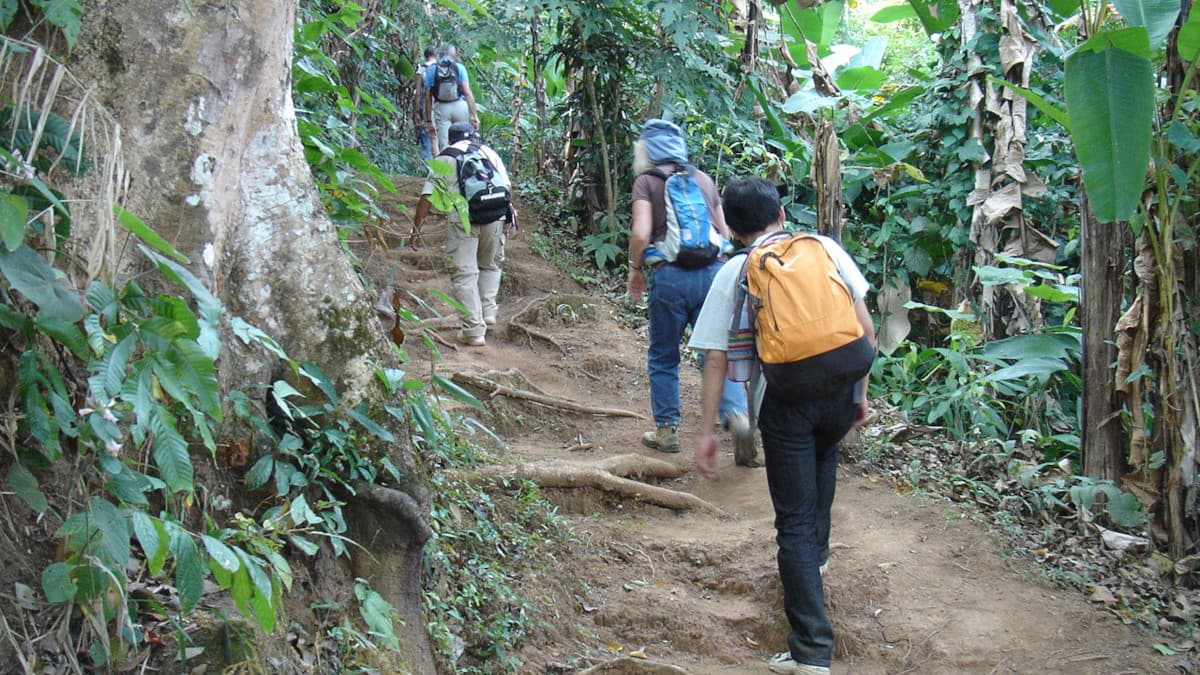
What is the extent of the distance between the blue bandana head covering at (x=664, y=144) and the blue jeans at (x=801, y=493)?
8.00 feet

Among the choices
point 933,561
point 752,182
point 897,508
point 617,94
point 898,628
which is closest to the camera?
point 752,182

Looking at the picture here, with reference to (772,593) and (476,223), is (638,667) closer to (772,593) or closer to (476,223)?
(772,593)

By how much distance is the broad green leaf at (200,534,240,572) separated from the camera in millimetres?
2518

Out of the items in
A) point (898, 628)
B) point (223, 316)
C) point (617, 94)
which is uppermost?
point (617, 94)

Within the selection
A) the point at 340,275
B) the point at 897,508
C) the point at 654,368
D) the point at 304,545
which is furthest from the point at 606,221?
the point at 304,545

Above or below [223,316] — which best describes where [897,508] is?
below

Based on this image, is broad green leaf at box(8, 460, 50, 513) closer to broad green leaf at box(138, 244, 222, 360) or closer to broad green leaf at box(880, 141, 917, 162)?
broad green leaf at box(138, 244, 222, 360)

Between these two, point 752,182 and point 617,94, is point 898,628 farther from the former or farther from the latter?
point 617,94

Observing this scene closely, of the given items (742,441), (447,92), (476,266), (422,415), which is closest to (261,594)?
(422,415)

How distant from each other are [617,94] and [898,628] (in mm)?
7242

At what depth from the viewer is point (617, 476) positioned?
6000mm

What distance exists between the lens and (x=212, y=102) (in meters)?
3.37

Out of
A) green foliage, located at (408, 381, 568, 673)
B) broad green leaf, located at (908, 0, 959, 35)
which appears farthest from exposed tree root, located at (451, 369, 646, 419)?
broad green leaf, located at (908, 0, 959, 35)

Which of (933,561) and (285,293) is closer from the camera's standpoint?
(285,293)
